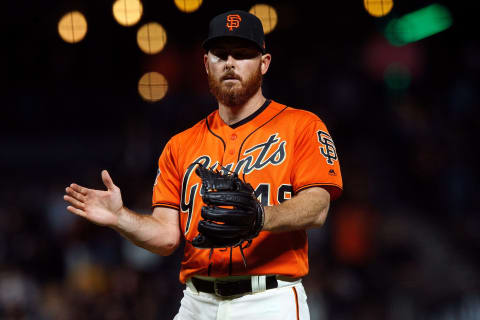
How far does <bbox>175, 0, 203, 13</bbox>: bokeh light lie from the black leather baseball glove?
4.38m

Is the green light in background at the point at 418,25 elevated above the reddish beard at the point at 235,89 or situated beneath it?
elevated above

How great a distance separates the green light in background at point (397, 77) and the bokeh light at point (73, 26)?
13.9ft

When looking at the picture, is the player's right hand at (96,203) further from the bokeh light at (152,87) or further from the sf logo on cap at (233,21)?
the bokeh light at (152,87)

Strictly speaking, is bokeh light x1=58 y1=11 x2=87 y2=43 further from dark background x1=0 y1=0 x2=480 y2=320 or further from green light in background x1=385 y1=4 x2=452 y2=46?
green light in background x1=385 y1=4 x2=452 y2=46

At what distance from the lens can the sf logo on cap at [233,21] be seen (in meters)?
3.00

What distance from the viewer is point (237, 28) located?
299 centimetres

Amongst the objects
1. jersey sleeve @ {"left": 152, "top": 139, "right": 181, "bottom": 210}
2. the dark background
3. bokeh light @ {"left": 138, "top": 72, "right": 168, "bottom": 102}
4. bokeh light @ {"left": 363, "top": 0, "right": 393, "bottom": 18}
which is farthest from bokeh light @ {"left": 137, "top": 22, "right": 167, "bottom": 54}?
jersey sleeve @ {"left": 152, "top": 139, "right": 181, "bottom": 210}

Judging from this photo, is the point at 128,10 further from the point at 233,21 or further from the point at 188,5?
the point at 233,21

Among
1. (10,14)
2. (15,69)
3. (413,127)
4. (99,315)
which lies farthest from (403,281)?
(15,69)

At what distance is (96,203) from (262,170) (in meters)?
0.73

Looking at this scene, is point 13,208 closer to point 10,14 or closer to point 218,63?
point 10,14

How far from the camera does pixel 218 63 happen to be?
305 cm

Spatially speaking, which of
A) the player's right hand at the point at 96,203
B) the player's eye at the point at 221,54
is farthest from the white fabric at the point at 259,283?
the player's eye at the point at 221,54

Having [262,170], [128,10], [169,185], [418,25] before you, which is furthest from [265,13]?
[262,170]
